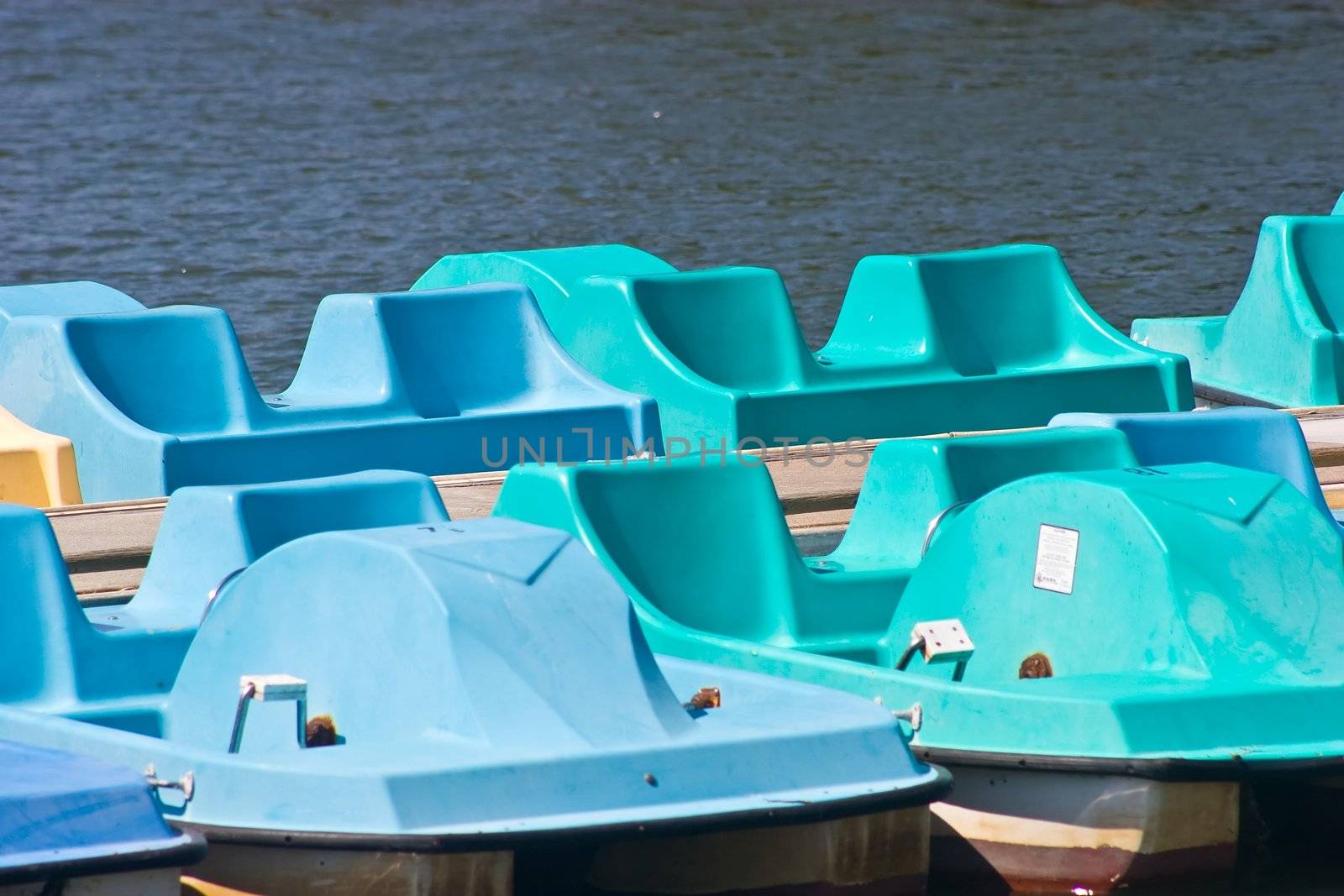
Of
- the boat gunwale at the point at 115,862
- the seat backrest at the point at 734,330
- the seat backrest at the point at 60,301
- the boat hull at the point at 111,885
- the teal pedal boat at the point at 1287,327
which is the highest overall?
the boat gunwale at the point at 115,862

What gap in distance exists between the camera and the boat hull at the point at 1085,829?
5.07 metres

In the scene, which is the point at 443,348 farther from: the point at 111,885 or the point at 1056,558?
the point at 111,885

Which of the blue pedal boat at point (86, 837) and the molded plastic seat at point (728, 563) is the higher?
the blue pedal boat at point (86, 837)

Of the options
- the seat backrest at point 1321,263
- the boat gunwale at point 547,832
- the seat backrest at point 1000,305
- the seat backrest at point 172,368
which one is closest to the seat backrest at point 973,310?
the seat backrest at point 1000,305

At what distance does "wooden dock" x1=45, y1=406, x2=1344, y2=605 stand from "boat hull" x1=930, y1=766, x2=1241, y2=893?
73.7 inches

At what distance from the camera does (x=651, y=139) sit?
20.4 meters

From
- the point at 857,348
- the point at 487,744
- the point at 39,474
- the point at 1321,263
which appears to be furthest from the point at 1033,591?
the point at 1321,263

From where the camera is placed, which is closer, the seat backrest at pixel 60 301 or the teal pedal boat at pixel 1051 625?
the teal pedal boat at pixel 1051 625

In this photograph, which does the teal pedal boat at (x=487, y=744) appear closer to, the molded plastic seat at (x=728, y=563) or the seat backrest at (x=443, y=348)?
the molded plastic seat at (x=728, y=563)

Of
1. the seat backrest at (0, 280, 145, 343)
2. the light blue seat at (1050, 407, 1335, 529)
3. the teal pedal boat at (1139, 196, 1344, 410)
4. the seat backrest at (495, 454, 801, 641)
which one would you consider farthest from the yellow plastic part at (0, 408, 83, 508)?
the teal pedal boat at (1139, 196, 1344, 410)

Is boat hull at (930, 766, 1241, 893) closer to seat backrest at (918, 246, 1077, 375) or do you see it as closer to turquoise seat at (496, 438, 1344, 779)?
turquoise seat at (496, 438, 1344, 779)

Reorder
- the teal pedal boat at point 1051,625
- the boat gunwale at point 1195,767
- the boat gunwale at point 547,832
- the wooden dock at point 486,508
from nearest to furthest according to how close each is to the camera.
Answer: the boat gunwale at point 547,832, the boat gunwale at point 1195,767, the teal pedal boat at point 1051,625, the wooden dock at point 486,508

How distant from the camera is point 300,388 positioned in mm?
8500

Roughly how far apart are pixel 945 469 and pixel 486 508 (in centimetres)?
137
